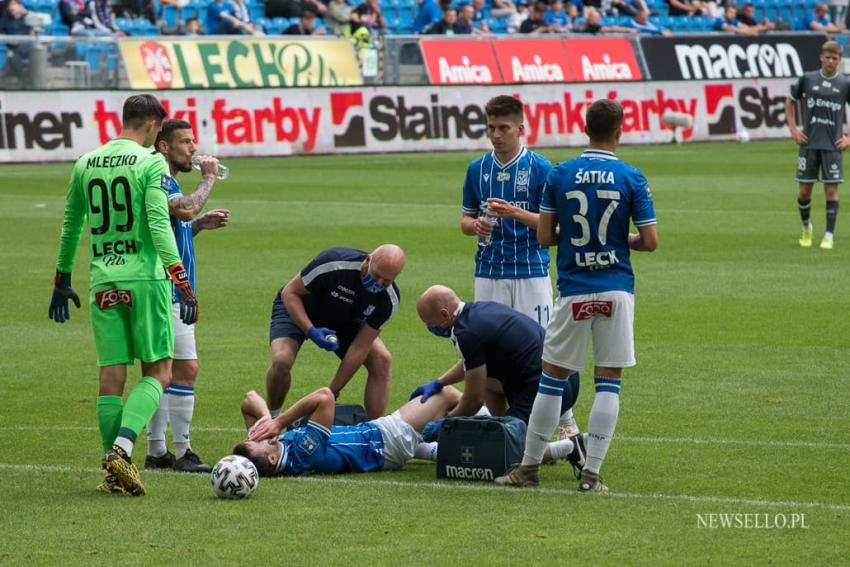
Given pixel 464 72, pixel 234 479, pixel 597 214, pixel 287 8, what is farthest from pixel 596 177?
pixel 287 8

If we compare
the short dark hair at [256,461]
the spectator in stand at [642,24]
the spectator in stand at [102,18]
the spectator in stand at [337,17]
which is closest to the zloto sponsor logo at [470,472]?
the short dark hair at [256,461]

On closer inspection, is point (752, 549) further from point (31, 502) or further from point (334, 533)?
point (31, 502)

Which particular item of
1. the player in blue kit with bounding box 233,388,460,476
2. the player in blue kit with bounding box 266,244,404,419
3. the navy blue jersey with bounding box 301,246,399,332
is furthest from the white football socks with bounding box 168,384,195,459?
the navy blue jersey with bounding box 301,246,399,332

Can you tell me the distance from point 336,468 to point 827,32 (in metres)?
36.7

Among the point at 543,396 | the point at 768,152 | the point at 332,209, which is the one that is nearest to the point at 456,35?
the point at 768,152

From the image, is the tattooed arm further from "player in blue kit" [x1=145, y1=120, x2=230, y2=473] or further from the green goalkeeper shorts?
the green goalkeeper shorts

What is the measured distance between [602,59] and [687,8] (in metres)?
6.85

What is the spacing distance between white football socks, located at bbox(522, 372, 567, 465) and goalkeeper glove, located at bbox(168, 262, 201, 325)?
6.12 ft

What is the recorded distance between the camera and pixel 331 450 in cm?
888

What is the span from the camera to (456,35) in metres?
36.4

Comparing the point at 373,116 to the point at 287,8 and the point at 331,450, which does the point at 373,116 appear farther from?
the point at 331,450

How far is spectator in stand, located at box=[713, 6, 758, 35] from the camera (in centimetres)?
4288

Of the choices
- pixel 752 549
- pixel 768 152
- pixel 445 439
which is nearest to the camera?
pixel 752 549

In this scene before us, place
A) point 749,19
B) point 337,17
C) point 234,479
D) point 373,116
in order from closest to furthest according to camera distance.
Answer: point 234,479
point 373,116
point 337,17
point 749,19
